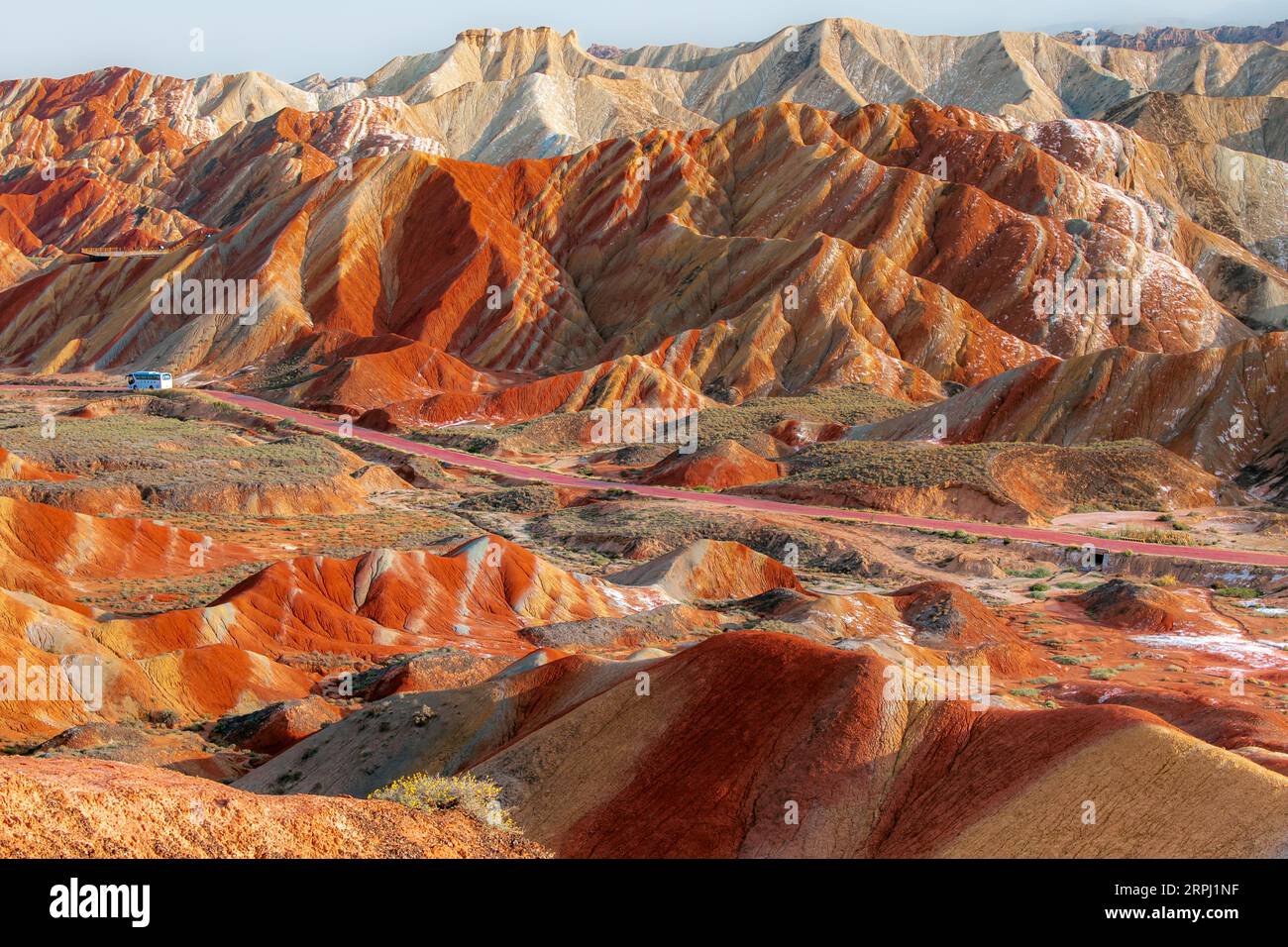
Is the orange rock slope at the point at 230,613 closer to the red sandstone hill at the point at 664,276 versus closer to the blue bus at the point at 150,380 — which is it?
the red sandstone hill at the point at 664,276

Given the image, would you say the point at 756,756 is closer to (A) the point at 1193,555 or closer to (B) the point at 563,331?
(A) the point at 1193,555

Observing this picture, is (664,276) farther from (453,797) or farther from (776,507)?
(453,797)

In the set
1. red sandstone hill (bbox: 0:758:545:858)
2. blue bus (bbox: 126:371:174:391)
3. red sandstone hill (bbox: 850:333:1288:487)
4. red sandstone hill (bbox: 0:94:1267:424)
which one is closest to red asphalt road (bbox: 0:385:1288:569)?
red sandstone hill (bbox: 0:94:1267:424)

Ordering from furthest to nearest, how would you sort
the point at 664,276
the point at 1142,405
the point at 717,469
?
the point at 664,276 → the point at 1142,405 → the point at 717,469

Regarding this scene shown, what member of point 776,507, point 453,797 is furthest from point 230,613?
point 776,507

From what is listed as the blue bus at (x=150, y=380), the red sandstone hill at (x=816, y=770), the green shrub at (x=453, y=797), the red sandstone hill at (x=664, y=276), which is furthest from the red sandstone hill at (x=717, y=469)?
the green shrub at (x=453, y=797)

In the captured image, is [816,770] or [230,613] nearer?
[816,770]
